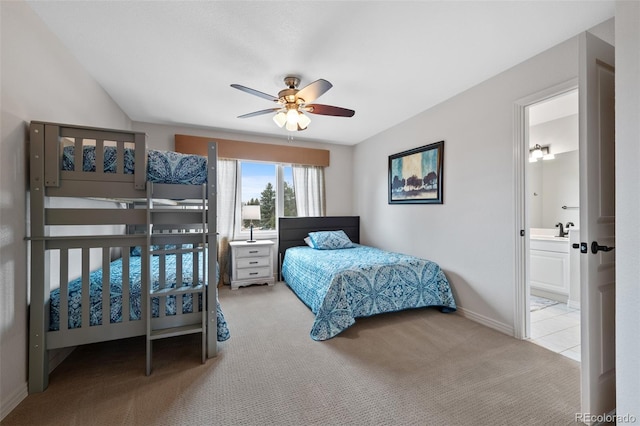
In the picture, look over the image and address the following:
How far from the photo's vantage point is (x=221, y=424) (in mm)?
1427

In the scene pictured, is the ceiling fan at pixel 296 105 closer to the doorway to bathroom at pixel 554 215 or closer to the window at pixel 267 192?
the window at pixel 267 192

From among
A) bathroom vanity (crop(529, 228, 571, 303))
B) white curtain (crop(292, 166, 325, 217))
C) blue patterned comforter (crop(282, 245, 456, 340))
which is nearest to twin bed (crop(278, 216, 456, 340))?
blue patterned comforter (crop(282, 245, 456, 340))

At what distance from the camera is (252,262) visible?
4.05m

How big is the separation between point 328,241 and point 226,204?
175cm

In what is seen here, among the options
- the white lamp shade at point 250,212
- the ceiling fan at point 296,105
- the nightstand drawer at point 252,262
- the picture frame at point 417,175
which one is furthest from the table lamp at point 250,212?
the picture frame at point 417,175

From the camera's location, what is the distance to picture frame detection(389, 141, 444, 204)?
326cm

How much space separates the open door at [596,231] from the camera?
1.40 metres

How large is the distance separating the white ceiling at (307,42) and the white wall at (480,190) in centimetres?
18

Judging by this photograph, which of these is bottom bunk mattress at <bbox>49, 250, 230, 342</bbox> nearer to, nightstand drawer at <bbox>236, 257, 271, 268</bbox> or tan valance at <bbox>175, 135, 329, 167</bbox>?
nightstand drawer at <bbox>236, 257, 271, 268</bbox>

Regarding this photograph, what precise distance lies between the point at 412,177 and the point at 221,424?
332 cm

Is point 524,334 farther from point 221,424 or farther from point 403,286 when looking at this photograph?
point 221,424

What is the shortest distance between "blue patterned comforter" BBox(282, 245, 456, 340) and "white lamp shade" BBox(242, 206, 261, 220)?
121 centimetres

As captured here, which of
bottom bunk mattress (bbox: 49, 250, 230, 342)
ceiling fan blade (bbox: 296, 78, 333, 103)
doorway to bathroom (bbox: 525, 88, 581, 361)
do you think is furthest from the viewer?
doorway to bathroom (bbox: 525, 88, 581, 361)

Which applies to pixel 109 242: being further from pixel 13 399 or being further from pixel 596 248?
pixel 596 248
